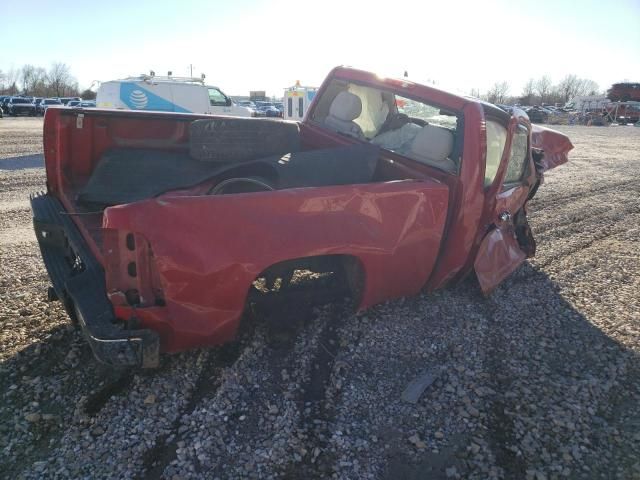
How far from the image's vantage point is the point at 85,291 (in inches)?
118

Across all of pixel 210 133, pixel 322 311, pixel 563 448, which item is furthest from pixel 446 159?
pixel 563 448

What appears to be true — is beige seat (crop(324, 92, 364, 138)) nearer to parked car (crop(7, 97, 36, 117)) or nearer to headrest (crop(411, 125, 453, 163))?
headrest (crop(411, 125, 453, 163))

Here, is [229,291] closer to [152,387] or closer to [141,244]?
[141,244]

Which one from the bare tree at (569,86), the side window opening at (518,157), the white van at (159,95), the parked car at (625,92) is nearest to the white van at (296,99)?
the white van at (159,95)

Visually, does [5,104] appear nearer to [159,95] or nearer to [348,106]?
[159,95]

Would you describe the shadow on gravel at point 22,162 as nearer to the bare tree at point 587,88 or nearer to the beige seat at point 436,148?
the beige seat at point 436,148

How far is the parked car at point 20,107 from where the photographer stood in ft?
120

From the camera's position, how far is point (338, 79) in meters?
4.96

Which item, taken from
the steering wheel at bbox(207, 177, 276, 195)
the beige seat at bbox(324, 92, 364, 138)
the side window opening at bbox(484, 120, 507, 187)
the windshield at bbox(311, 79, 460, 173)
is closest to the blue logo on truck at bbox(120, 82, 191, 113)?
the windshield at bbox(311, 79, 460, 173)

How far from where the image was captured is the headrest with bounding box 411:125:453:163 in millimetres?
3930

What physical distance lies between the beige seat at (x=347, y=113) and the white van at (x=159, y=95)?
12472 mm

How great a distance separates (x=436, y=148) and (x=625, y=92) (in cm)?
5359

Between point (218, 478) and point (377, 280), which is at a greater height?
point (377, 280)

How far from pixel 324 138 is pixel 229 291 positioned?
2321 mm
